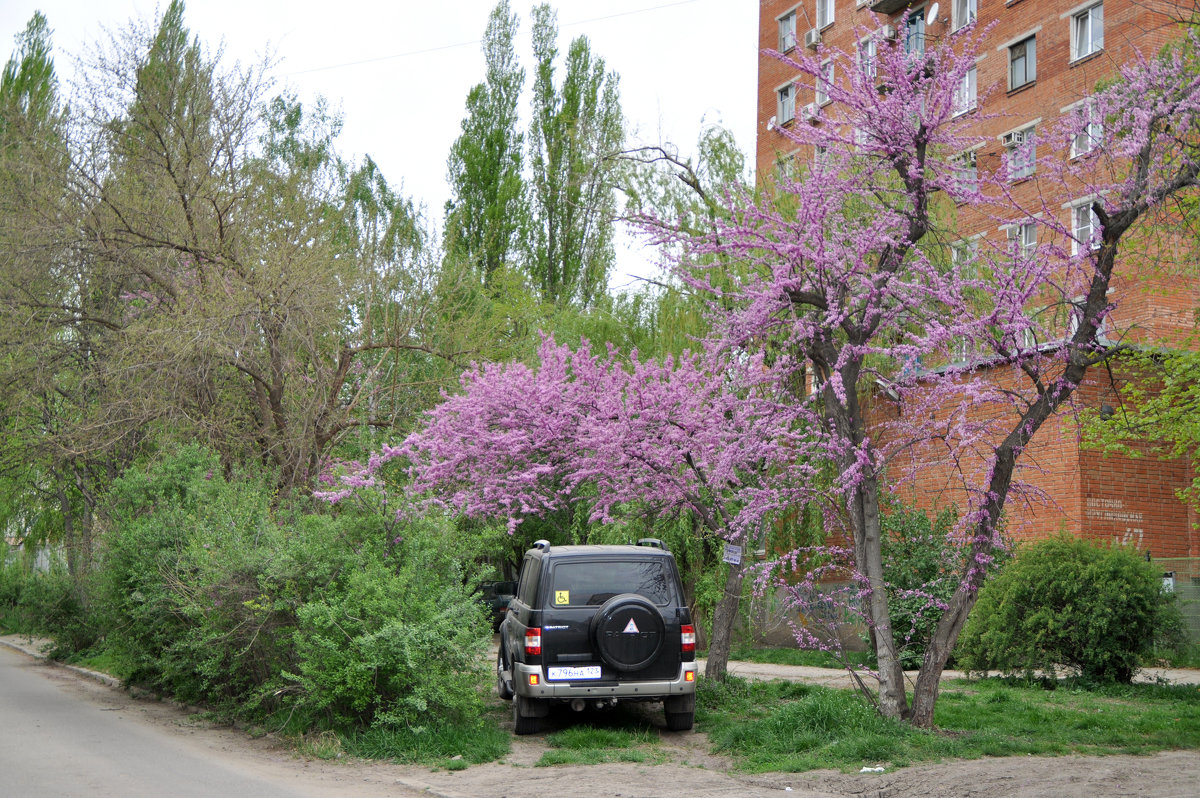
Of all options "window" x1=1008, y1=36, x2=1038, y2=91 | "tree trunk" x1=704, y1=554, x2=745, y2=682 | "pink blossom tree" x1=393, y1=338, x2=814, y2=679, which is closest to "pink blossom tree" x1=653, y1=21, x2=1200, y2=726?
"pink blossom tree" x1=393, y1=338, x2=814, y2=679

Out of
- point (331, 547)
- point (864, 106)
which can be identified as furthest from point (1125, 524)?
point (331, 547)

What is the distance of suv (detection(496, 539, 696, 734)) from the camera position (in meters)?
11.7

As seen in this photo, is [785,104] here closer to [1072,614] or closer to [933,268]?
[1072,614]

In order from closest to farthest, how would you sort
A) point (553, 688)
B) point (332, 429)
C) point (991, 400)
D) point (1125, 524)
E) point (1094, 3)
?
point (991, 400)
point (553, 688)
point (332, 429)
point (1125, 524)
point (1094, 3)

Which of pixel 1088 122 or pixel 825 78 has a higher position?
pixel 825 78

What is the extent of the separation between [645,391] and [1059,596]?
23.6 ft

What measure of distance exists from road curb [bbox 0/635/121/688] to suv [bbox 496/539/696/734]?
9.85m

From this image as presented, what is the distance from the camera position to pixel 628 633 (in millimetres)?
11750

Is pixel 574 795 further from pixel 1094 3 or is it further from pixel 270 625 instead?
pixel 1094 3

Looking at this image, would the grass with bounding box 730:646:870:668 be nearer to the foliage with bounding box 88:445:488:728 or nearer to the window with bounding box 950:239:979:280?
the window with bounding box 950:239:979:280

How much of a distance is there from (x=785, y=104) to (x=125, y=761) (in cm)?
3360

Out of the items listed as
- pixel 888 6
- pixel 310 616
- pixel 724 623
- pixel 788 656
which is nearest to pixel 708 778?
pixel 310 616

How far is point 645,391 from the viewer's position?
14484 millimetres

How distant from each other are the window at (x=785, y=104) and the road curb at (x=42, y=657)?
2758 centimetres
